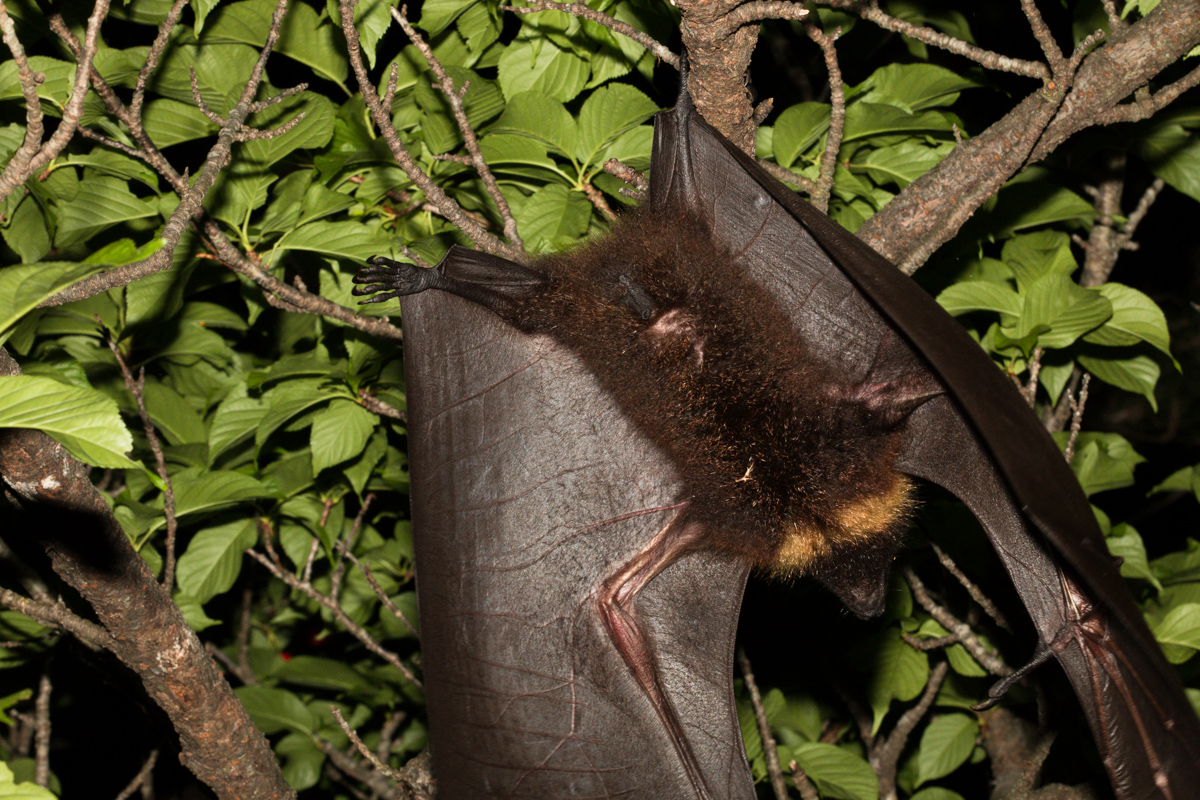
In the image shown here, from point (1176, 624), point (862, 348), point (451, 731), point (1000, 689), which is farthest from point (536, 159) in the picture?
point (1176, 624)

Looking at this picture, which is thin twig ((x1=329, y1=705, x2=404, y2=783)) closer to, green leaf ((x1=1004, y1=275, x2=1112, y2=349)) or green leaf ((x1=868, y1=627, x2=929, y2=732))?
green leaf ((x1=868, y1=627, x2=929, y2=732))

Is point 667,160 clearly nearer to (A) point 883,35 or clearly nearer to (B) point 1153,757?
(A) point 883,35

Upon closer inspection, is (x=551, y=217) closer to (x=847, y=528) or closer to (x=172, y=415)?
(x=847, y=528)

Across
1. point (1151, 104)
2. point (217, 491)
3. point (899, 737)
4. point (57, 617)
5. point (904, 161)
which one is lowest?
point (899, 737)

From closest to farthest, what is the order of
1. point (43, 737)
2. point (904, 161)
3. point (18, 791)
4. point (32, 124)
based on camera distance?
point (18, 791)
point (32, 124)
point (904, 161)
point (43, 737)

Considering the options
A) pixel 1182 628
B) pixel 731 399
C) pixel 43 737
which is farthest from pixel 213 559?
pixel 1182 628

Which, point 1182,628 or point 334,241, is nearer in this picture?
point 334,241
